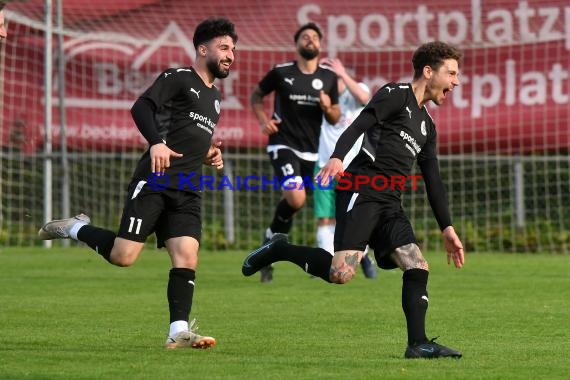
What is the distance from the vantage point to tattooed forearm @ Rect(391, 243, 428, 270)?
7258 millimetres

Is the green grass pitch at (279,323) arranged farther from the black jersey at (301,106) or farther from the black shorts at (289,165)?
the black jersey at (301,106)

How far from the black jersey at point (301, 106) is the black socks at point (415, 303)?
533 centimetres

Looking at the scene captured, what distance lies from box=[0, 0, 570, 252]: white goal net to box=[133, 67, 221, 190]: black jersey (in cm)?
942

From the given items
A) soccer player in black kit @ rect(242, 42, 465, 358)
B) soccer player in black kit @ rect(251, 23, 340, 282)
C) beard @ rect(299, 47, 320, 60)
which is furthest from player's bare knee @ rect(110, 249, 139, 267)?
beard @ rect(299, 47, 320, 60)

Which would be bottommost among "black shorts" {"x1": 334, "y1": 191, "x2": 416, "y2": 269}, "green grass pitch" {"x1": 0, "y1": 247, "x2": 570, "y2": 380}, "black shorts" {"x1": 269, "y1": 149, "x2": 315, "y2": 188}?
"green grass pitch" {"x1": 0, "y1": 247, "x2": 570, "y2": 380}

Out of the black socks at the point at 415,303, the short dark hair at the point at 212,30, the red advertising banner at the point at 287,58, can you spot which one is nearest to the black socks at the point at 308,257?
the black socks at the point at 415,303

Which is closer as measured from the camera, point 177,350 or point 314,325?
point 177,350

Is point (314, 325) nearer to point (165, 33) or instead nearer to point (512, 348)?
point (512, 348)

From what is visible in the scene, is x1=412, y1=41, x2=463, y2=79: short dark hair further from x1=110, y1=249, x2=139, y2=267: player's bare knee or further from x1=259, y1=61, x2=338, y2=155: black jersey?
x1=259, y1=61, x2=338, y2=155: black jersey

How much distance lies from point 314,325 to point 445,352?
6.33ft

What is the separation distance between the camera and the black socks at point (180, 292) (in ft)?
25.1

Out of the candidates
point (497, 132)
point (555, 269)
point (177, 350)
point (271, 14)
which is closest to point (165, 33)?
point (271, 14)

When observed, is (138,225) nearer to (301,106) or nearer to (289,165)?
(289,165)

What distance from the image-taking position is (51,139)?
17.6 metres
